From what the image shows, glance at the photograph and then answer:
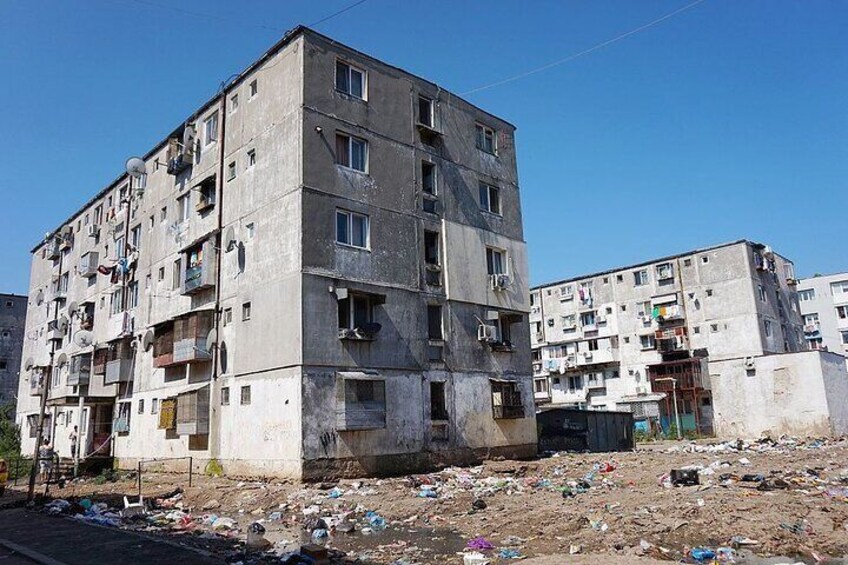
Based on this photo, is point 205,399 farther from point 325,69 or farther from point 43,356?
point 43,356

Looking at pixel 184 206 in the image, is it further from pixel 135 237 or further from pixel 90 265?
pixel 90 265

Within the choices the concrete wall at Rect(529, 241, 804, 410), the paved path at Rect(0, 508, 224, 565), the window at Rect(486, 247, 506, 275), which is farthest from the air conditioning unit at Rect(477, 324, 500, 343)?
the concrete wall at Rect(529, 241, 804, 410)

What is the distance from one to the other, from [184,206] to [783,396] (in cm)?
4209

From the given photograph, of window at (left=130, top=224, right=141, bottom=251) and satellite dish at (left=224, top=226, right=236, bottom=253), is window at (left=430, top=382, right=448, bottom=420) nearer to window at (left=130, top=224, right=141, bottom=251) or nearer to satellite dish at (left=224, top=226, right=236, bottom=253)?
satellite dish at (left=224, top=226, right=236, bottom=253)

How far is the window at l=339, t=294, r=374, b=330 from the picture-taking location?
73.7 feet

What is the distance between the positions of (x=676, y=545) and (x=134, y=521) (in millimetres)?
12549

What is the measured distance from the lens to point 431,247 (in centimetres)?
2653

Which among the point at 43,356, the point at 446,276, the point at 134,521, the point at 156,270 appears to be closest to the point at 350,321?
the point at 446,276

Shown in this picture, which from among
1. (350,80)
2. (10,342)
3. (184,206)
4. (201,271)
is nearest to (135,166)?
(184,206)

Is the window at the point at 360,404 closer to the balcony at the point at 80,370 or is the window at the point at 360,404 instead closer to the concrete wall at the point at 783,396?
the balcony at the point at 80,370

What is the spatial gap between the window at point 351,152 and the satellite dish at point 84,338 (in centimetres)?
2126

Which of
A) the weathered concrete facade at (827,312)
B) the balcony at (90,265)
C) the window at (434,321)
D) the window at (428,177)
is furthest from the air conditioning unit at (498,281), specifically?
the weathered concrete facade at (827,312)

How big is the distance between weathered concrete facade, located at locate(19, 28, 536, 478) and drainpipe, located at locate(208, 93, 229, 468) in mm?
86

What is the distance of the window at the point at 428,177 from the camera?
26.8 metres
